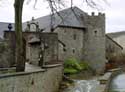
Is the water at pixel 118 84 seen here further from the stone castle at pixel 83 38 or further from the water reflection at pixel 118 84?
the stone castle at pixel 83 38

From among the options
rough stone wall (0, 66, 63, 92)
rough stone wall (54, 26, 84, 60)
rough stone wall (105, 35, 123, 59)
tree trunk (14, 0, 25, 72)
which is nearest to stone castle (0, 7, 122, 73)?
rough stone wall (54, 26, 84, 60)

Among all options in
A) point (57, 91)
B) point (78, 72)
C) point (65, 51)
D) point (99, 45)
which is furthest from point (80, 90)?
point (99, 45)

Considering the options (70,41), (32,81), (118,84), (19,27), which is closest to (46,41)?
(70,41)

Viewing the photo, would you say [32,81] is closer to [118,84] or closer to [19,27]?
[19,27]

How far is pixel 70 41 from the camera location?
4038cm

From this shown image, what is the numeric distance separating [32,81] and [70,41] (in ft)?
81.7

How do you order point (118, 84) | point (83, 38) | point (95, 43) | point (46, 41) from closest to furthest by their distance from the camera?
point (118, 84)
point (46, 41)
point (83, 38)
point (95, 43)

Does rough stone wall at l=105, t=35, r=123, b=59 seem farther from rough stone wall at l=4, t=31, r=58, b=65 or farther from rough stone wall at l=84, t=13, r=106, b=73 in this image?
rough stone wall at l=4, t=31, r=58, b=65

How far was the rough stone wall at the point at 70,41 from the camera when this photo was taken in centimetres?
3906

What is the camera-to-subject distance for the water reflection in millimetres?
7673

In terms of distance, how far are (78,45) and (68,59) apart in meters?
3.22

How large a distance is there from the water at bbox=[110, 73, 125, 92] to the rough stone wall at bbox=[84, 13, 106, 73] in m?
32.9

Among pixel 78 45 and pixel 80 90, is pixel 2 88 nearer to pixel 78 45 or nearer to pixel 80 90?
pixel 80 90

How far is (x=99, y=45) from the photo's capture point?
42.2m
